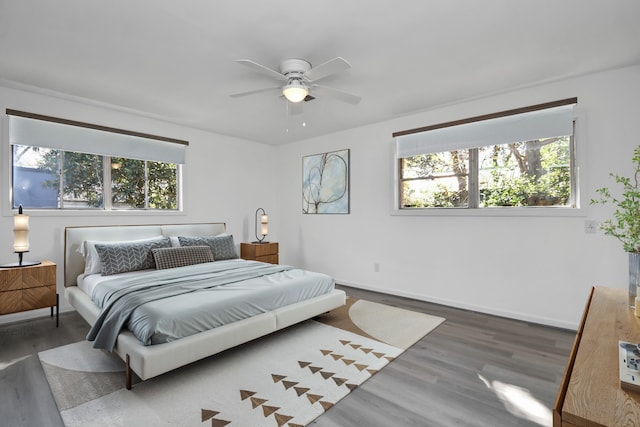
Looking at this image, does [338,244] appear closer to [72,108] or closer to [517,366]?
[517,366]

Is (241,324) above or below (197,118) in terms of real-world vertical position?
below

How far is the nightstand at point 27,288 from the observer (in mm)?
3002

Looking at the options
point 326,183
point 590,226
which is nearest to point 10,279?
point 326,183

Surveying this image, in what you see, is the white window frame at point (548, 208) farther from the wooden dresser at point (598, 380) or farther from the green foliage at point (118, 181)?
the green foliage at point (118, 181)

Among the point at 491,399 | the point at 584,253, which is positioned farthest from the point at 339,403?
the point at 584,253

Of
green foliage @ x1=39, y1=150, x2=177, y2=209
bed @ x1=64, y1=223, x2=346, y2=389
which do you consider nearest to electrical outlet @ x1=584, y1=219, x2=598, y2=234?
bed @ x1=64, y1=223, x2=346, y2=389

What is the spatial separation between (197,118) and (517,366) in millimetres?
4629

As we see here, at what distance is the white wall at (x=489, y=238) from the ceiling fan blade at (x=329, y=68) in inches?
83.9

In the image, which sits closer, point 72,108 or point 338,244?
point 72,108

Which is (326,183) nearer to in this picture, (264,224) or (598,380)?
(264,224)

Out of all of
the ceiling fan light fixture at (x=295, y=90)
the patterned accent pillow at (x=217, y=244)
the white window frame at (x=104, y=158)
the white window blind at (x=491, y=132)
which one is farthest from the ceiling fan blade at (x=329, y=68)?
the white window frame at (x=104, y=158)

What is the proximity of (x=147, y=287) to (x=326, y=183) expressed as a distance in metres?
3.35

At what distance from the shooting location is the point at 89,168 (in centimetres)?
403

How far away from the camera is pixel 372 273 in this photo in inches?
189
